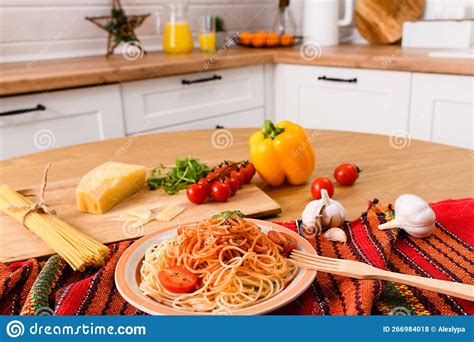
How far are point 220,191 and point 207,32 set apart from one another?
1.95m

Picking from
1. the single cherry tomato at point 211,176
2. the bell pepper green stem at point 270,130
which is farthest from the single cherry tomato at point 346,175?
the single cherry tomato at point 211,176

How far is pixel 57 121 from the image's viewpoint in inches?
78.7

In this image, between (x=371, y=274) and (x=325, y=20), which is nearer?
(x=371, y=274)

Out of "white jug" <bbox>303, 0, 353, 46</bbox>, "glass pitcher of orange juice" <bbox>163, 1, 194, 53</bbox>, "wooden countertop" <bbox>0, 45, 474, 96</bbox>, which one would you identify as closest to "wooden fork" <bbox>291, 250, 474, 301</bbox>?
"wooden countertop" <bbox>0, 45, 474, 96</bbox>

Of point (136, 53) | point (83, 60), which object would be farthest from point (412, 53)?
point (83, 60)

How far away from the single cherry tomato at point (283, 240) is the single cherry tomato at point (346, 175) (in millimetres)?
324

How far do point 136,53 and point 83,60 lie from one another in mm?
325

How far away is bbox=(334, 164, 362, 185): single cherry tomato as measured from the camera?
108 cm

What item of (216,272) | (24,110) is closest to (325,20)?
(24,110)

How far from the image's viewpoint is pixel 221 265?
70 centimetres

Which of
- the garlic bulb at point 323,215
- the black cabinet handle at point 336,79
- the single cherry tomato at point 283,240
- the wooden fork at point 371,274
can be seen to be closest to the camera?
the wooden fork at point 371,274

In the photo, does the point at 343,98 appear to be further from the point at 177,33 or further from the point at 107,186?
the point at 107,186

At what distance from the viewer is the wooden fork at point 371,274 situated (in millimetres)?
633

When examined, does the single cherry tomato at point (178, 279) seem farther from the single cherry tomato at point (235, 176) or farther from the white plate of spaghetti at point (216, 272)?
the single cherry tomato at point (235, 176)
